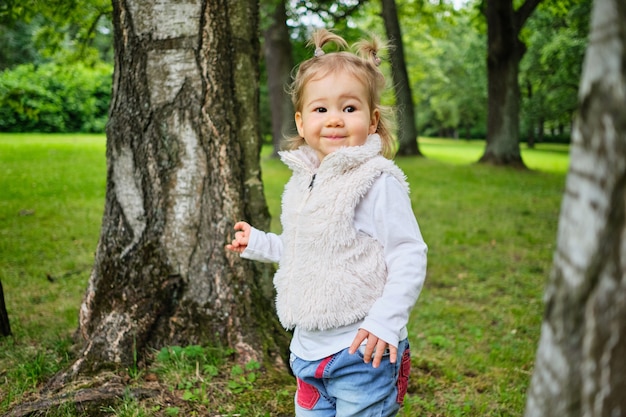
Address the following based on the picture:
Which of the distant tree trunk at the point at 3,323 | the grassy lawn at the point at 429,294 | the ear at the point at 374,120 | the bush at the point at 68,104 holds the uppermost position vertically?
the bush at the point at 68,104

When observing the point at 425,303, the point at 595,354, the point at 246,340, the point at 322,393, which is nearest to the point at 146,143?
the point at 246,340

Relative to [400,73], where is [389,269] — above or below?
below

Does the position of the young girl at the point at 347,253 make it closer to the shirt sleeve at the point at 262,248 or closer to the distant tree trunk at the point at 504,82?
the shirt sleeve at the point at 262,248

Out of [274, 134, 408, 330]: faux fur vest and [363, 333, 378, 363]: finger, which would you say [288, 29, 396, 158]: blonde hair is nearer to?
[274, 134, 408, 330]: faux fur vest

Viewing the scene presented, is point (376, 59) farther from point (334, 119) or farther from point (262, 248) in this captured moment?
point (262, 248)

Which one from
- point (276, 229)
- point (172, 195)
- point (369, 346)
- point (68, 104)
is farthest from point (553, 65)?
point (369, 346)

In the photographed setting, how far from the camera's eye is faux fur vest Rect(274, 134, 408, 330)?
208 centimetres

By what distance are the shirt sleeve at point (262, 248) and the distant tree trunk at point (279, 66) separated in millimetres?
13998

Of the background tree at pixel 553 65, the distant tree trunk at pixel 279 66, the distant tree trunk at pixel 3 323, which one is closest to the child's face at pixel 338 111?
the distant tree trunk at pixel 3 323

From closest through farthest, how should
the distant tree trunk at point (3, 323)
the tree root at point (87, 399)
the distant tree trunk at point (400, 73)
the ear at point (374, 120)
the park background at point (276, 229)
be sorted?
the ear at point (374, 120)
the tree root at point (87, 399)
the park background at point (276, 229)
the distant tree trunk at point (3, 323)
the distant tree trunk at point (400, 73)

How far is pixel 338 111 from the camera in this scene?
2.23m

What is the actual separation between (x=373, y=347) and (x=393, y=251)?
1.13 feet

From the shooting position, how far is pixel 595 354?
98 cm

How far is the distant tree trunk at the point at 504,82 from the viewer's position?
47.9 ft
